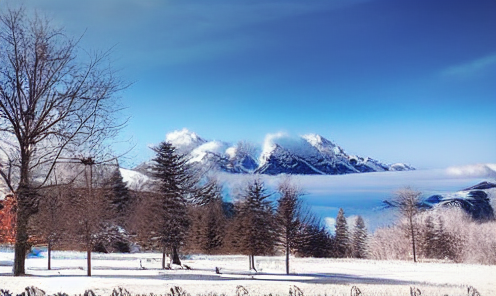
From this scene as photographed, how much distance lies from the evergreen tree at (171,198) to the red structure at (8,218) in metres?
12.9

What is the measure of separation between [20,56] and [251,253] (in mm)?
14865

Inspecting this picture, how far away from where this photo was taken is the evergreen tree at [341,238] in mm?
24855

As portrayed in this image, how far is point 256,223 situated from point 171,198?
4.84 meters

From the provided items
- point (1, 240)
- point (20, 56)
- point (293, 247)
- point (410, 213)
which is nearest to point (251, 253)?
point (293, 247)

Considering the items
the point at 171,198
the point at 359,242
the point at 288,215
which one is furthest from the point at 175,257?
the point at 359,242

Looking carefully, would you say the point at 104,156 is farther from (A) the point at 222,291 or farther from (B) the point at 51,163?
Result: (A) the point at 222,291

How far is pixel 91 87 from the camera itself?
8.64m

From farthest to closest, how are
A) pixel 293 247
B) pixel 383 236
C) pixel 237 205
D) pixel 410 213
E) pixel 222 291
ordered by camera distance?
pixel 383 236, pixel 410 213, pixel 237 205, pixel 293 247, pixel 222 291

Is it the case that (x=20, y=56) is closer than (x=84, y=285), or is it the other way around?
(x=84, y=285)

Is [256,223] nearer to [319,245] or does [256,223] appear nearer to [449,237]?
[319,245]

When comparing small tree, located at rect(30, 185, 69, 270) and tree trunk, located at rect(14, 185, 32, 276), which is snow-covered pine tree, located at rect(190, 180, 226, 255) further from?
tree trunk, located at rect(14, 185, 32, 276)

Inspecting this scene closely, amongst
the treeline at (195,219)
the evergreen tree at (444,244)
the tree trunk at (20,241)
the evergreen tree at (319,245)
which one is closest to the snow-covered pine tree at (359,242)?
the treeline at (195,219)

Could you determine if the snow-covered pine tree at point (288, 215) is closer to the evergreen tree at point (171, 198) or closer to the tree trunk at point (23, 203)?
the evergreen tree at point (171, 198)

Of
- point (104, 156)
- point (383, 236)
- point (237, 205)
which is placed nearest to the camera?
point (104, 156)
